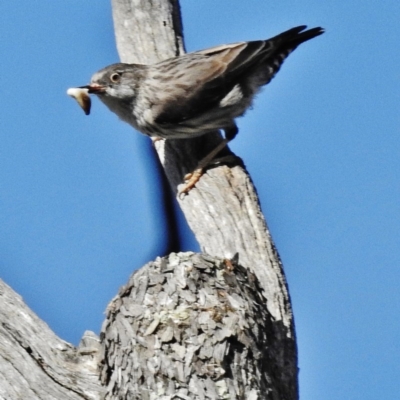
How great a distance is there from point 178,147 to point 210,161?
61 centimetres

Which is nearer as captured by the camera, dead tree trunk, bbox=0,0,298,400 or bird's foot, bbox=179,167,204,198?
dead tree trunk, bbox=0,0,298,400

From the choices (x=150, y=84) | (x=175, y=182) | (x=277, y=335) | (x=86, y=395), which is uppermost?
(x=150, y=84)

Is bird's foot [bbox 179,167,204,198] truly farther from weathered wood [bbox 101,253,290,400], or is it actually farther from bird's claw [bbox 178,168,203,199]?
weathered wood [bbox 101,253,290,400]

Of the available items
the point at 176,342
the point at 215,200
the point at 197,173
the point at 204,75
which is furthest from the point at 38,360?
the point at 204,75

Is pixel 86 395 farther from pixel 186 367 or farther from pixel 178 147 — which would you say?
pixel 178 147

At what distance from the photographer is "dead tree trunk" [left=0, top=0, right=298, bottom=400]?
16.4 feet

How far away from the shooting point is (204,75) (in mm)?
7086

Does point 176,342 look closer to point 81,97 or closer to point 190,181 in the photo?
point 190,181

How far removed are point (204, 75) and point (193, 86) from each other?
11 centimetres

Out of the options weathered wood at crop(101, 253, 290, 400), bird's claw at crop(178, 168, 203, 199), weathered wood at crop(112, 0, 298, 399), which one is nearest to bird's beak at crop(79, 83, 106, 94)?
weathered wood at crop(112, 0, 298, 399)

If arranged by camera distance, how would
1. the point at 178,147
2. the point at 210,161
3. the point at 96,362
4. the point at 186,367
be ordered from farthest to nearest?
the point at 178,147 → the point at 210,161 → the point at 96,362 → the point at 186,367

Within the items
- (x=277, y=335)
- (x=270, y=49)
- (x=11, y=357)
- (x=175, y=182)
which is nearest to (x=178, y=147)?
(x=175, y=182)

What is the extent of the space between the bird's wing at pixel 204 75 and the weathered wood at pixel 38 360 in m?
2.15

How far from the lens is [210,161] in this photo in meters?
6.54
